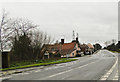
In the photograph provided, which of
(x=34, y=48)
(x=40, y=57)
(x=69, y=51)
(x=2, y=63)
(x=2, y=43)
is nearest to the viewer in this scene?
(x=2, y=63)

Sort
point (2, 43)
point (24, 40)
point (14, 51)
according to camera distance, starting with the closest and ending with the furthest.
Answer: point (2, 43) < point (14, 51) < point (24, 40)

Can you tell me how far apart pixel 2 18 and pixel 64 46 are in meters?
49.8

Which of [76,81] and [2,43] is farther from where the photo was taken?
[2,43]

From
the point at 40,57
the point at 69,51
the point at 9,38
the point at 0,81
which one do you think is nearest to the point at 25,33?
the point at 40,57

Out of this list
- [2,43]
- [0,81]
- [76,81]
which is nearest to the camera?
[76,81]

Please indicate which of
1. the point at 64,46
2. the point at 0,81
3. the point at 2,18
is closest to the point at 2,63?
the point at 2,18

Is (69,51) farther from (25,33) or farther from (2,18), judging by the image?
(2,18)

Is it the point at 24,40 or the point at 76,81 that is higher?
the point at 24,40

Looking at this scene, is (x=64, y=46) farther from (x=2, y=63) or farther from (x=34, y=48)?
(x=2, y=63)

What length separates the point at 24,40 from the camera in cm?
3444

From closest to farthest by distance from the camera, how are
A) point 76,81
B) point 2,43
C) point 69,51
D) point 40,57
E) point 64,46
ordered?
point 76,81, point 2,43, point 40,57, point 69,51, point 64,46

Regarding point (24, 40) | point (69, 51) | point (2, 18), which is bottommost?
point (69, 51)

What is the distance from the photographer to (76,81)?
34.8 ft

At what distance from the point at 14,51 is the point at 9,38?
195 inches
